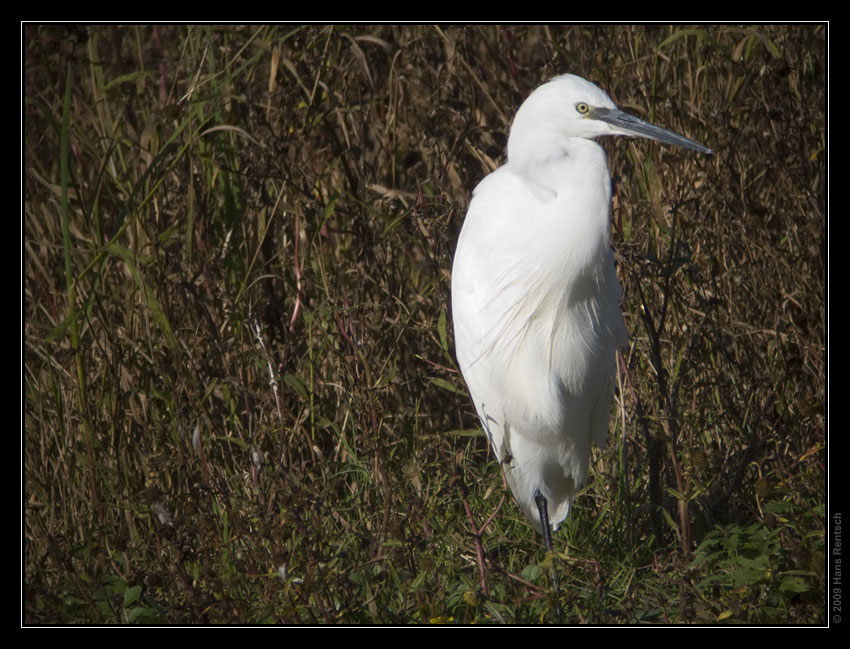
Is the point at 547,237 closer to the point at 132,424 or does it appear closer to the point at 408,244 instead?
the point at 408,244

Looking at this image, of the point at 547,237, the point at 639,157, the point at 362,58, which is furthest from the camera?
the point at 639,157

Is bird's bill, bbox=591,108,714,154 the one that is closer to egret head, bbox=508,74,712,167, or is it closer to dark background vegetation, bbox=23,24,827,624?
egret head, bbox=508,74,712,167

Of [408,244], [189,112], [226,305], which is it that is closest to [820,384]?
[408,244]

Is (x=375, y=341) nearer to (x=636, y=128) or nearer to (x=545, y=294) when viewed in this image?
(x=545, y=294)

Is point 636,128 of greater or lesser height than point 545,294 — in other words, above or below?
above

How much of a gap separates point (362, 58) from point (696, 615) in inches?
53.8

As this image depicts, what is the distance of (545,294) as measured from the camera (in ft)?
6.54

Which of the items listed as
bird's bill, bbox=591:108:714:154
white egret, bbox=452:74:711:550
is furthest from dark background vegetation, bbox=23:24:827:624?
bird's bill, bbox=591:108:714:154

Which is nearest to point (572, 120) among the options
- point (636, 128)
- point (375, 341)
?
point (636, 128)

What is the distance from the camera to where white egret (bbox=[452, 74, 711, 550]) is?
1877 millimetres

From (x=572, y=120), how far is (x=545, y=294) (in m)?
0.37

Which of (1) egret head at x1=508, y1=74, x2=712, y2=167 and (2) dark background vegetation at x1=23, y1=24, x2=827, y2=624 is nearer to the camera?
(1) egret head at x1=508, y1=74, x2=712, y2=167

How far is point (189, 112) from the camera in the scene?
7.22ft

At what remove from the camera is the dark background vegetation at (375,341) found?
6.39 ft
